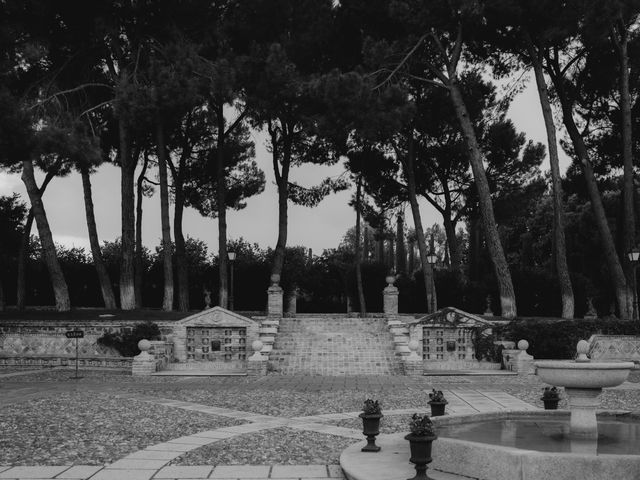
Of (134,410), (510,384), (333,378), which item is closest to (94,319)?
(333,378)

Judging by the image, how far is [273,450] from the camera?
348 inches

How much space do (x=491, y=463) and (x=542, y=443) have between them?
1.78 metres

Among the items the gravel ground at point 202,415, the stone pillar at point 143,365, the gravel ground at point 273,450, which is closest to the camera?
the gravel ground at point 273,450

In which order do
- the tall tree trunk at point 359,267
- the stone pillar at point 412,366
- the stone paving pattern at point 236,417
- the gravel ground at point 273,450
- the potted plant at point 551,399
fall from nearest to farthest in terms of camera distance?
the stone paving pattern at point 236,417
the gravel ground at point 273,450
the potted plant at point 551,399
the stone pillar at point 412,366
the tall tree trunk at point 359,267

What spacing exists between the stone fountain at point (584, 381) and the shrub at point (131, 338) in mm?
15577

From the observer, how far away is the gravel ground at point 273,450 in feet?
26.9

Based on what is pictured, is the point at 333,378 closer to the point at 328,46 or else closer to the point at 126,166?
the point at 126,166

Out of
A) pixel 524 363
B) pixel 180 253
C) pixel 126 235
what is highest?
pixel 126 235

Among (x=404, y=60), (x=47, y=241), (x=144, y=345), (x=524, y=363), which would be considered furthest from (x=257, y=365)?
(x=404, y=60)

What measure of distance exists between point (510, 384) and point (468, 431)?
905 cm

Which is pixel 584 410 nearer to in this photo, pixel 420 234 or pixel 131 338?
pixel 131 338

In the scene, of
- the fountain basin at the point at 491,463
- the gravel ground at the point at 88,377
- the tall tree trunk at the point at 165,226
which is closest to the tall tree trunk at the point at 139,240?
the tall tree trunk at the point at 165,226

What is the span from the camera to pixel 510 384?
1742 centimetres

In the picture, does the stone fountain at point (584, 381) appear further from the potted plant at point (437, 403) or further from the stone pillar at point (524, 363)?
the stone pillar at point (524, 363)
